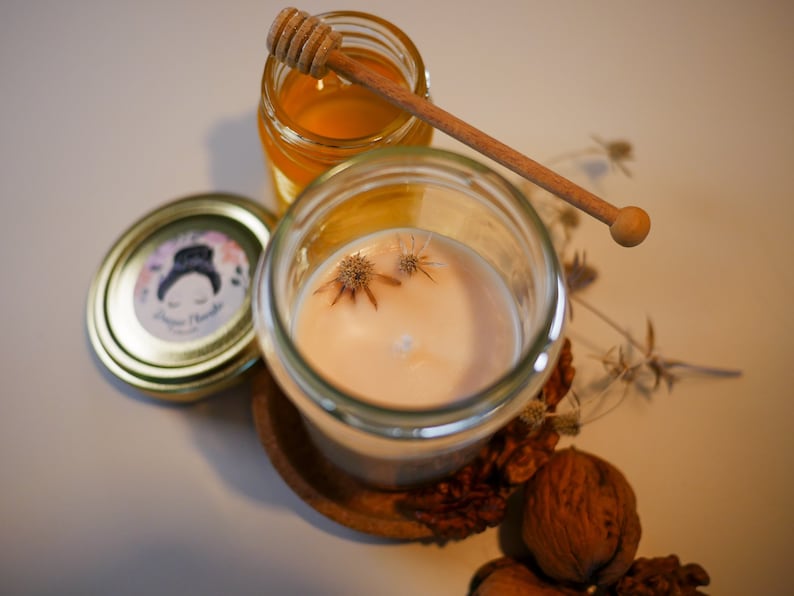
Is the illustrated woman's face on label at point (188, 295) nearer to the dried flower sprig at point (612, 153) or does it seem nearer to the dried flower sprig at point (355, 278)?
the dried flower sprig at point (355, 278)

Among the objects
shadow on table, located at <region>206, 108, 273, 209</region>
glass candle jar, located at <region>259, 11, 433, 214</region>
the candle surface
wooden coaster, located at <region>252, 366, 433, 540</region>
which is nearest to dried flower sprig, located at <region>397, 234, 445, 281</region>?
the candle surface

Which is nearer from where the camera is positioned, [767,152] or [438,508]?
[438,508]

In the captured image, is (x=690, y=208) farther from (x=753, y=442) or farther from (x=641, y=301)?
(x=753, y=442)

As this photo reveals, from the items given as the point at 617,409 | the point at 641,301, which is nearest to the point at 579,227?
the point at 641,301

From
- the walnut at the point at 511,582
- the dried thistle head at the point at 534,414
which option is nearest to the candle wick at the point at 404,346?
the dried thistle head at the point at 534,414

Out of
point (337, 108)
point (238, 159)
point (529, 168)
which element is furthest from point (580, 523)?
point (238, 159)

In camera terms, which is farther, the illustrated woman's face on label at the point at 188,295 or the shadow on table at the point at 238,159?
the shadow on table at the point at 238,159
